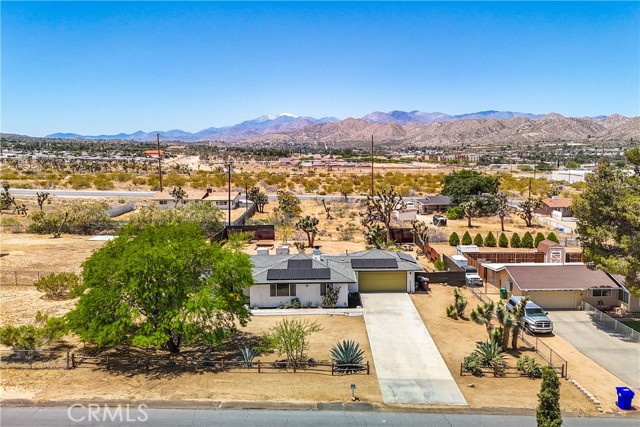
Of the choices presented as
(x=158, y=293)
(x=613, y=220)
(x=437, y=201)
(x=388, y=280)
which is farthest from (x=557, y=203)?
(x=158, y=293)

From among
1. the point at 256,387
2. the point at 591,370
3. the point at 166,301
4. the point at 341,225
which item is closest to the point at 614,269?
the point at 591,370

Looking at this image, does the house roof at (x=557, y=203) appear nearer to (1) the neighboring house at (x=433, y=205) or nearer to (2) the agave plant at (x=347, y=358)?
(1) the neighboring house at (x=433, y=205)

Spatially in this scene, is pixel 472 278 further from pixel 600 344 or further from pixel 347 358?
pixel 347 358

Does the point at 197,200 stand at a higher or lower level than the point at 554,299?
higher

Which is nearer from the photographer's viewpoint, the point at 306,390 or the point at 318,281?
the point at 306,390

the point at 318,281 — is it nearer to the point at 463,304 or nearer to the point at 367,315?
the point at 367,315

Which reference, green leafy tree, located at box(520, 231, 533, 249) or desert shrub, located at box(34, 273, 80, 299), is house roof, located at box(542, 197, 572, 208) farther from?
desert shrub, located at box(34, 273, 80, 299)
